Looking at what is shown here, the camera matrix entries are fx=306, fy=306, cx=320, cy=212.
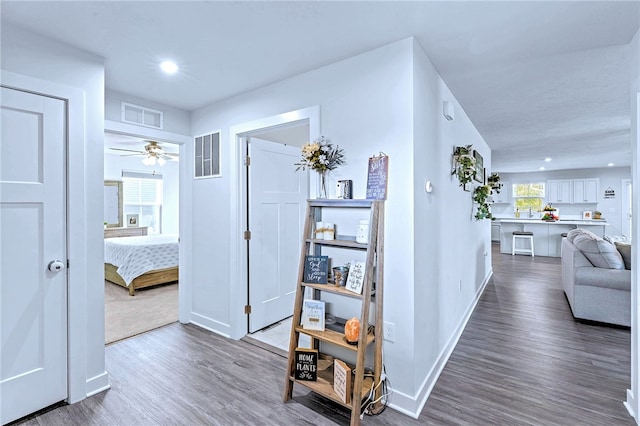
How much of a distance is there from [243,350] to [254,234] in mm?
1144

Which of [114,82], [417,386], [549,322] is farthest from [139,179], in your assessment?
[549,322]

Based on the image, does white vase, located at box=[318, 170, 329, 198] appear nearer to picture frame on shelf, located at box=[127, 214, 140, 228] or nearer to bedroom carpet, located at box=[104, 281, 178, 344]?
bedroom carpet, located at box=[104, 281, 178, 344]

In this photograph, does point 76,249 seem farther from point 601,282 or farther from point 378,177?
point 601,282

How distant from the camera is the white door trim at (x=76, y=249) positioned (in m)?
2.15

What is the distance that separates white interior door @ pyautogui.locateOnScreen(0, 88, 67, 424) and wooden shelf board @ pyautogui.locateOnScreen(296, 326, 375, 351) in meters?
1.69

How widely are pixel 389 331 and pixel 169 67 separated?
8.60ft

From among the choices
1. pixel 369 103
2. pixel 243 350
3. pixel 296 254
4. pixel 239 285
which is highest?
pixel 369 103

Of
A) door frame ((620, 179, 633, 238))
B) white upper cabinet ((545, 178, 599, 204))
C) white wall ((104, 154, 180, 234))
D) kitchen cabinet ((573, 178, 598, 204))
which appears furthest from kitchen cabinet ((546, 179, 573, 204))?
white wall ((104, 154, 180, 234))

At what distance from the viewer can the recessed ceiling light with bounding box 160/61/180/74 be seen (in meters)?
2.39

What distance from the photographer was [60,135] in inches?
83.1

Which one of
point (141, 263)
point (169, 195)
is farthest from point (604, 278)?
point (169, 195)

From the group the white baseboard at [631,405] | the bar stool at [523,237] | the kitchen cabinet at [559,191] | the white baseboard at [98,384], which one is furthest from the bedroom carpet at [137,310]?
the kitchen cabinet at [559,191]

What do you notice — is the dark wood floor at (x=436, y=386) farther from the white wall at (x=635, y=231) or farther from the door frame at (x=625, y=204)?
the door frame at (x=625, y=204)

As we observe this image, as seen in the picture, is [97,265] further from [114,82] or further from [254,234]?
[114,82]
